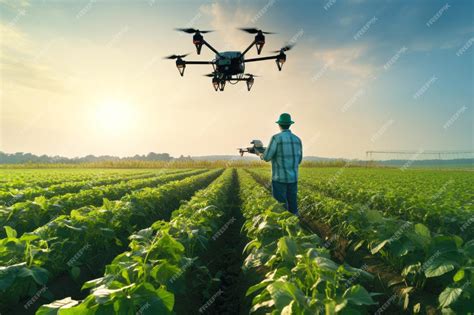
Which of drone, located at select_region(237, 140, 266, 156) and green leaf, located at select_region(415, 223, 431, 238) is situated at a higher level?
drone, located at select_region(237, 140, 266, 156)

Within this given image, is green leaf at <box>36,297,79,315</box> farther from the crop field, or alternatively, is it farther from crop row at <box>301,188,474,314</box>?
crop row at <box>301,188,474,314</box>

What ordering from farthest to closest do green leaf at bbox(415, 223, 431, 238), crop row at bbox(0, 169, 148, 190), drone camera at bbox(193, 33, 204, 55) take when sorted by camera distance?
crop row at bbox(0, 169, 148, 190)
drone camera at bbox(193, 33, 204, 55)
green leaf at bbox(415, 223, 431, 238)

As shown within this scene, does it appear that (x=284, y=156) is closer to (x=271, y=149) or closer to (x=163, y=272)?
(x=271, y=149)

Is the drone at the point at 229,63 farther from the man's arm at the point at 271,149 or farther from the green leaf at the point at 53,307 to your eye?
the green leaf at the point at 53,307

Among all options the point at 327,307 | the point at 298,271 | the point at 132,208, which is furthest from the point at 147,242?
the point at 132,208

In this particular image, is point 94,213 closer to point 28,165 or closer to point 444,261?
point 444,261

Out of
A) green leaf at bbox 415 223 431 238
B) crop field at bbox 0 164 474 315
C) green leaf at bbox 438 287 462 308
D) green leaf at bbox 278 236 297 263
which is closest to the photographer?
crop field at bbox 0 164 474 315

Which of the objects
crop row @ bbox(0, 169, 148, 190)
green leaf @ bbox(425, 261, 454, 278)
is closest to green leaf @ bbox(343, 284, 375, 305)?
green leaf @ bbox(425, 261, 454, 278)
